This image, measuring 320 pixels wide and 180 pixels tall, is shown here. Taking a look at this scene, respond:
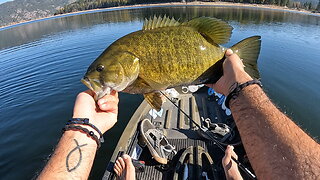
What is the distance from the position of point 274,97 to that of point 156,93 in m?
11.6

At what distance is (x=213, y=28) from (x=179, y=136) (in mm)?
4520

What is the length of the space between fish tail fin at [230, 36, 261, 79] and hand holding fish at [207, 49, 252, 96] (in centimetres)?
16

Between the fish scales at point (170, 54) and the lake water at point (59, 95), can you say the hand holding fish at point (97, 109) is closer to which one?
the fish scales at point (170, 54)

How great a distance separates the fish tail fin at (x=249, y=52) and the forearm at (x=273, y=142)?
2.13 ft

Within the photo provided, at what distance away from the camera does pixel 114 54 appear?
263 cm

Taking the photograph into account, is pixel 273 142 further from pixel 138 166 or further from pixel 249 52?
pixel 138 166

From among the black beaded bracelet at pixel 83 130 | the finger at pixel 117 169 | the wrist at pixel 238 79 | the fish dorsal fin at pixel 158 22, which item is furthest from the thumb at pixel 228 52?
the finger at pixel 117 169

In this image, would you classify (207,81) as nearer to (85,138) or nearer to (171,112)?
(85,138)

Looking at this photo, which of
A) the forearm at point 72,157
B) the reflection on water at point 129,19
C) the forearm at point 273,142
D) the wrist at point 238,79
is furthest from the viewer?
the reflection on water at point 129,19

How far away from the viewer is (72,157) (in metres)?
2.56

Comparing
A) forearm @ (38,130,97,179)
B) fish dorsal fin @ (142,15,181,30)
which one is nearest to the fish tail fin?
fish dorsal fin @ (142,15,181,30)

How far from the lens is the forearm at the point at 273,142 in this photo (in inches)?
62.2

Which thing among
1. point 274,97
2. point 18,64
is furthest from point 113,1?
Answer: point 274,97

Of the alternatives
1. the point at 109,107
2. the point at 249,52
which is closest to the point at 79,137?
the point at 109,107
